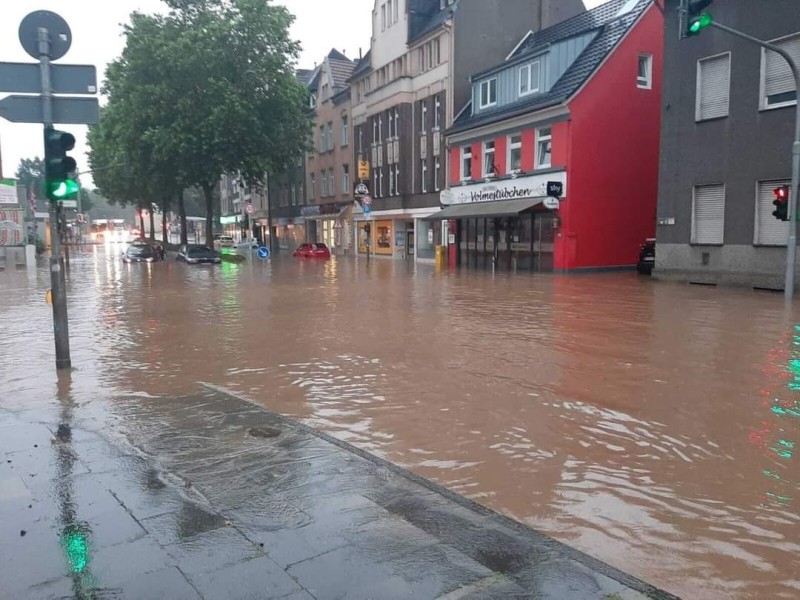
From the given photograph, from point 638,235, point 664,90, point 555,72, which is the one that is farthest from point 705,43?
point 638,235

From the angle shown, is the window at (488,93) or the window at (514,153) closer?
the window at (514,153)

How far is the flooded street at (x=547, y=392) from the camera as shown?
4.25 meters

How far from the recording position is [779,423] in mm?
6449

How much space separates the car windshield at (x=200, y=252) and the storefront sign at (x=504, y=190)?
48.2 ft

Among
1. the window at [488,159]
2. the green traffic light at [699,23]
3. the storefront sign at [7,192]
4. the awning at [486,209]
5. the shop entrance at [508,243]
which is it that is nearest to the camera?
the green traffic light at [699,23]

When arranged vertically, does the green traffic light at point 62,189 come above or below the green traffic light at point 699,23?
below

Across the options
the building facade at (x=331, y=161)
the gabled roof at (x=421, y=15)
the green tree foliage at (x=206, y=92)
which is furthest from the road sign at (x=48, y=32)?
the building facade at (x=331, y=161)

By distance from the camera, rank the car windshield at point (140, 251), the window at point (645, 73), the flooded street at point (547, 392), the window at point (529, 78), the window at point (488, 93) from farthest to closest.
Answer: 1. the car windshield at point (140, 251)
2. the window at point (488, 93)
3. the window at point (529, 78)
4. the window at point (645, 73)
5. the flooded street at point (547, 392)

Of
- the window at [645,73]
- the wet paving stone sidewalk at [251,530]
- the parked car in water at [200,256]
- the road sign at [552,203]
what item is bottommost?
the wet paving stone sidewalk at [251,530]

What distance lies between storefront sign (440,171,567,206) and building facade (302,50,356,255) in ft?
51.5

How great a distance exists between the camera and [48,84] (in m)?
8.07

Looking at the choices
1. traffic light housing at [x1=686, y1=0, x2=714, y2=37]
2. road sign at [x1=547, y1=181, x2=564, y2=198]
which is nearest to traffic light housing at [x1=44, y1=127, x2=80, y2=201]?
traffic light housing at [x1=686, y1=0, x2=714, y2=37]

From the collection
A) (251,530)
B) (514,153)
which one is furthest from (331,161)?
(251,530)

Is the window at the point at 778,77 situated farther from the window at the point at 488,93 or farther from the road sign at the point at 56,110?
the road sign at the point at 56,110
